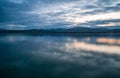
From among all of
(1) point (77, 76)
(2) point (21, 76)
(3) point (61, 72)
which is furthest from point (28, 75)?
(1) point (77, 76)

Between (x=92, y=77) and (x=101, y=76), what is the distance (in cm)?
48

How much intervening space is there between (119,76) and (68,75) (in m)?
2.21

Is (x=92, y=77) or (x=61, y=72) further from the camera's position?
(x=61, y=72)

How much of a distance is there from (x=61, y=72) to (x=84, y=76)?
3.67 ft

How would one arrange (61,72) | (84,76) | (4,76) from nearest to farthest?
1. (4,76)
2. (84,76)
3. (61,72)

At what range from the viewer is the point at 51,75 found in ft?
24.6

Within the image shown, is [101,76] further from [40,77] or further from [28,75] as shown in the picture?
[28,75]

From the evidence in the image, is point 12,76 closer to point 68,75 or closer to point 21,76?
point 21,76

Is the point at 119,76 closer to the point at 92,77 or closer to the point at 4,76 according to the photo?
the point at 92,77

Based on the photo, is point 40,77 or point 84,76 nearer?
point 40,77

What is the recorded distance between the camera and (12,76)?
7125 millimetres

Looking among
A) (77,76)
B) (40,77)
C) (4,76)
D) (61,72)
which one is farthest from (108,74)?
(4,76)

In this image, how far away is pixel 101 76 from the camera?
24.9 ft

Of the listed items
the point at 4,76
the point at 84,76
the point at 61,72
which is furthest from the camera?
the point at 61,72
